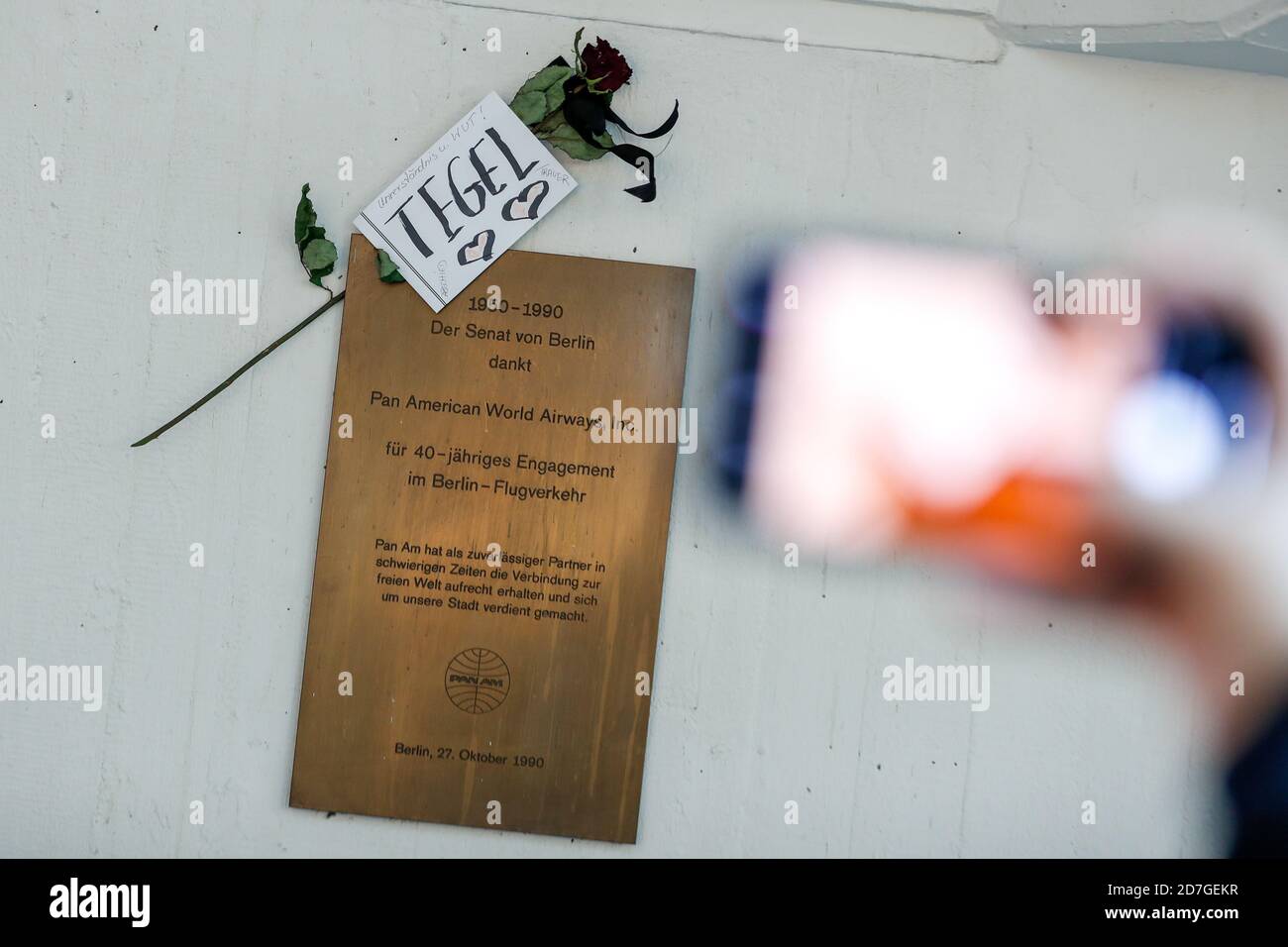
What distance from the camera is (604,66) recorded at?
150 cm

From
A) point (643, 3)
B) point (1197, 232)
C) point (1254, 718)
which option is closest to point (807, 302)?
point (643, 3)

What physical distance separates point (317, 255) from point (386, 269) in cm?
11

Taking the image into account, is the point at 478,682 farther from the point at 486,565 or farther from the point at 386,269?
the point at 386,269

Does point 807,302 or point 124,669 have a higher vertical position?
point 807,302

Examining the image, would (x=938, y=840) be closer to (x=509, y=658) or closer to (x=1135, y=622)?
(x=1135, y=622)

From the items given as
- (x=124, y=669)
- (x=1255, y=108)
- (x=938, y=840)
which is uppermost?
(x=1255, y=108)

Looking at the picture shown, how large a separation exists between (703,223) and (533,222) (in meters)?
0.28

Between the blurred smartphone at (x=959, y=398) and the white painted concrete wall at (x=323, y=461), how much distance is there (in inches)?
2.7

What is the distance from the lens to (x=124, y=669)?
61.0 inches

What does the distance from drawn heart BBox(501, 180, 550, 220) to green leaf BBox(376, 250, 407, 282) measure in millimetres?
192
